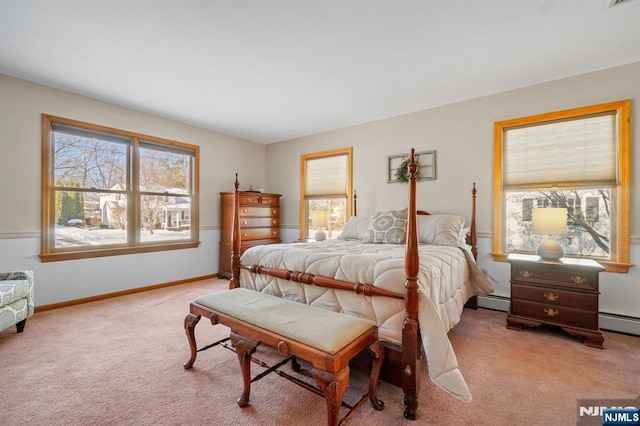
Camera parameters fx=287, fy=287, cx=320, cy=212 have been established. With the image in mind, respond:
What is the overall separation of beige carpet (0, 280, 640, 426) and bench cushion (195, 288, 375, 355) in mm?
502

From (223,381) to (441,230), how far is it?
258cm

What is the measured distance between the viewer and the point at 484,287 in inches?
116

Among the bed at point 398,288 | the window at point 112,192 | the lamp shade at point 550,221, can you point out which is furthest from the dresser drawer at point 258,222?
the lamp shade at point 550,221

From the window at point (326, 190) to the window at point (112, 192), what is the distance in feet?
6.17

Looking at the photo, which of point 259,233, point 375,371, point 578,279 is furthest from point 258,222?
point 578,279

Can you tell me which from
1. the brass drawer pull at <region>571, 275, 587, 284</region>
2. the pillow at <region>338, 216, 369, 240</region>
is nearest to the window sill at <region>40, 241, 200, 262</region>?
the pillow at <region>338, 216, 369, 240</region>

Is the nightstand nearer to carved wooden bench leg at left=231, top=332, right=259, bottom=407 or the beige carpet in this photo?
the beige carpet

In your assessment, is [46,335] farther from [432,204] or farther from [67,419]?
[432,204]

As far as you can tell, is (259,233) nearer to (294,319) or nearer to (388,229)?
(388,229)

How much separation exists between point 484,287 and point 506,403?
141 cm

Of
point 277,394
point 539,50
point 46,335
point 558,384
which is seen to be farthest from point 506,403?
point 46,335

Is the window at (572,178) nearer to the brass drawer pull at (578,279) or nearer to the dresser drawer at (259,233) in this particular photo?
the brass drawer pull at (578,279)

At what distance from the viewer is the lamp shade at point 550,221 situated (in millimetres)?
2662

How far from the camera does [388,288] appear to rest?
1.77 m
